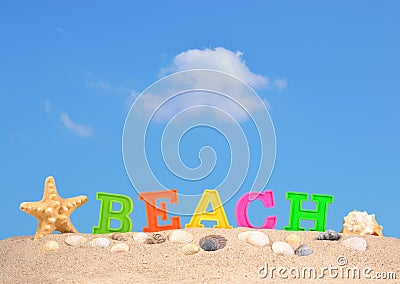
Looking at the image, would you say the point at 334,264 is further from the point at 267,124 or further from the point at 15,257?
the point at 15,257

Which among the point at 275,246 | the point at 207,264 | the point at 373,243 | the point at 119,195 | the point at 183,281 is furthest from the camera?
the point at 119,195

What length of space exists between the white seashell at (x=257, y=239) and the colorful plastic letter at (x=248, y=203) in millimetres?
875

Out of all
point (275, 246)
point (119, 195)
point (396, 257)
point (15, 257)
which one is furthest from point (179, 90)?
point (396, 257)

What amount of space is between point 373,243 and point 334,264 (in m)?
1.19

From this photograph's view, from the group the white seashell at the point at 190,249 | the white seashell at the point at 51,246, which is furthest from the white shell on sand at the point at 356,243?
the white seashell at the point at 51,246

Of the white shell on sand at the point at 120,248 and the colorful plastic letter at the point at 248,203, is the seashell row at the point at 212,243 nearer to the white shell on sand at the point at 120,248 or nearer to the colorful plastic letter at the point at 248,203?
the white shell on sand at the point at 120,248

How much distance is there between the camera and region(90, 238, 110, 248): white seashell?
718cm

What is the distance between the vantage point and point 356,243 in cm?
703

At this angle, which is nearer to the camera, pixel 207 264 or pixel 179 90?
pixel 207 264

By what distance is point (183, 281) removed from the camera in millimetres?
5883

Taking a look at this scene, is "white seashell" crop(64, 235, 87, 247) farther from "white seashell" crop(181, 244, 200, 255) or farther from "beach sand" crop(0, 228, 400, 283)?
"white seashell" crop(181, 244, 200, 255)

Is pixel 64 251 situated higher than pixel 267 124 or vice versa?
pixel 267 124

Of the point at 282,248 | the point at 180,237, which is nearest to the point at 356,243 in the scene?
the point at 282,248

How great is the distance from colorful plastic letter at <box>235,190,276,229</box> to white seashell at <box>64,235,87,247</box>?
218 cm
